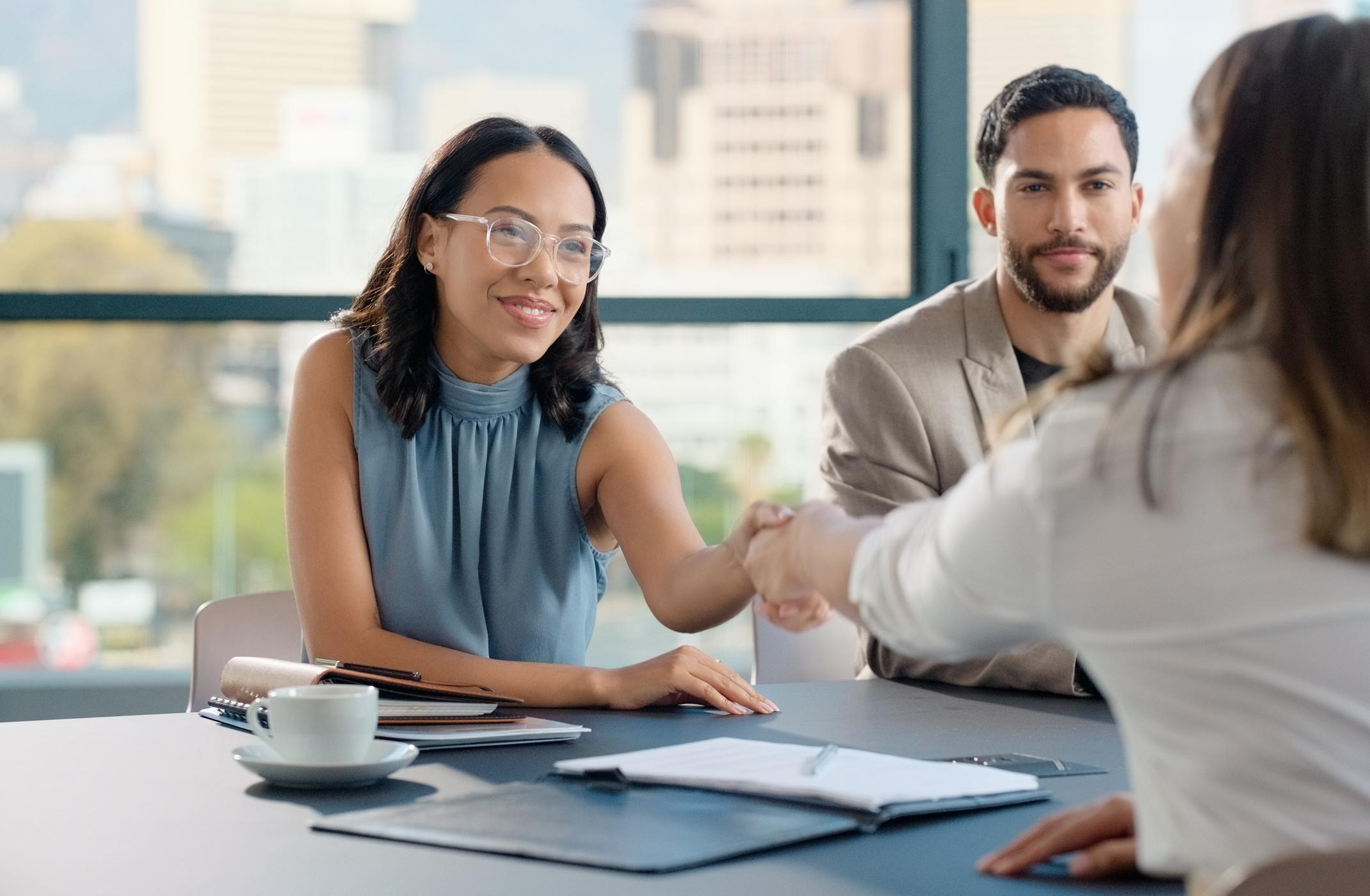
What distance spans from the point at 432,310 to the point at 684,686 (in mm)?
919

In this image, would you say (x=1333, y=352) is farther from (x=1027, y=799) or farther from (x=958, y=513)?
(x=1027, y=799)

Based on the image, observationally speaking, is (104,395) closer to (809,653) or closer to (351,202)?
(351,202)

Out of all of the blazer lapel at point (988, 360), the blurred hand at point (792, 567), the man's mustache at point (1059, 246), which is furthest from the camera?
the man's mustache at point (1059, 246)

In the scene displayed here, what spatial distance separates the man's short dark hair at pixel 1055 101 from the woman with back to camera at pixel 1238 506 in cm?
193

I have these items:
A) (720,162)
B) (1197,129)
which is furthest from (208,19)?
(1197,129)

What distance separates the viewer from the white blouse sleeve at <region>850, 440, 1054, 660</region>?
95 centimetres

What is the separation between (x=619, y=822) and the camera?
1334 millimetres

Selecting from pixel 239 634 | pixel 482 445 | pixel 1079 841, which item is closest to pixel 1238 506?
pixel 1079 841

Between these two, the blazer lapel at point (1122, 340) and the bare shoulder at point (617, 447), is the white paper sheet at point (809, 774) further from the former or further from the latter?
the blazer lapel at point (1122, 340)

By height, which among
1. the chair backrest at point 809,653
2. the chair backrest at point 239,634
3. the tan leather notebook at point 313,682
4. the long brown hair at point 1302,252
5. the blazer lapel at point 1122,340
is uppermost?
the long brown hair at point 1302,252

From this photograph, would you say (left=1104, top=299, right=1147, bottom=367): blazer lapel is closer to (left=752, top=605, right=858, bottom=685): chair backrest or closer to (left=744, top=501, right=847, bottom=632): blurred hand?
(left=752, top=605, right=858, bottom=685): chair backrest

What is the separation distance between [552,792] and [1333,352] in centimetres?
85

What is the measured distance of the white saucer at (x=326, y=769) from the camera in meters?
1.49

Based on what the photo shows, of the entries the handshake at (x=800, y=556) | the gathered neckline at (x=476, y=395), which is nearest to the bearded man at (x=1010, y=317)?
the gathered neckline at (x=476, y=395)
